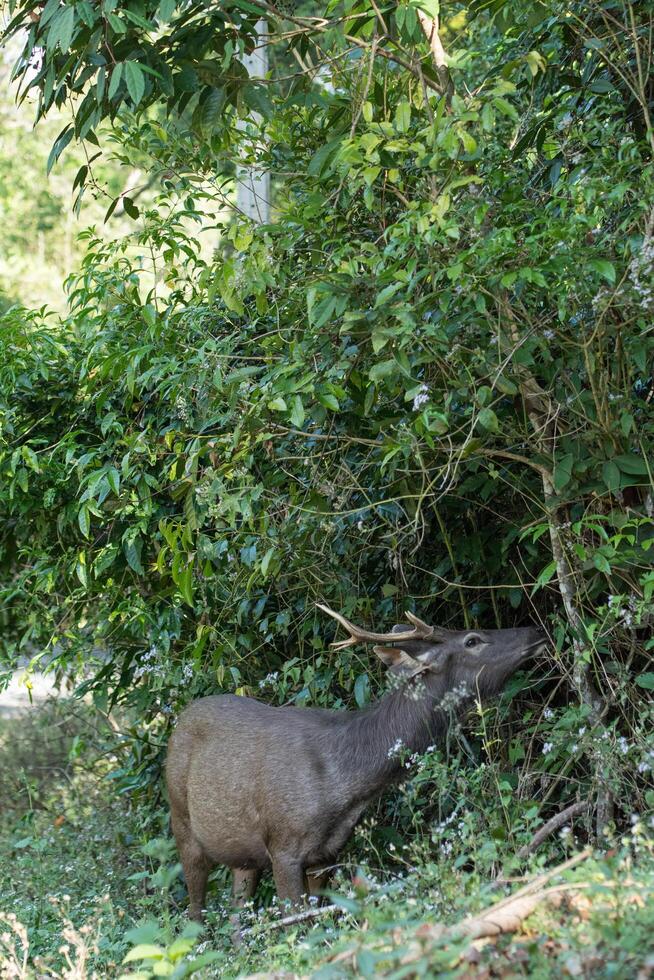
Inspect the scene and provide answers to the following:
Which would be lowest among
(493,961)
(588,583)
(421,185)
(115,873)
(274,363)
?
(115,873)

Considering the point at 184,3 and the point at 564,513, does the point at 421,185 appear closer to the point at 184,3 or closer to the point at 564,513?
the point at 184,3

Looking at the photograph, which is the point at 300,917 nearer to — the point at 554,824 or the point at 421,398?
the point at 554,824

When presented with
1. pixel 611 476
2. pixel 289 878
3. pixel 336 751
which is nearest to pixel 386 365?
pixel 611 476

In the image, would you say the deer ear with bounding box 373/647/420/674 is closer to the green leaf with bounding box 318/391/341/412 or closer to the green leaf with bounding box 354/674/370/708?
the green leaf with bounding box 354/674/370/708

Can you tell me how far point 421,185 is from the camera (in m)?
5.31

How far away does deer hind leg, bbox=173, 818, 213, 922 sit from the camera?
6141 millimetres

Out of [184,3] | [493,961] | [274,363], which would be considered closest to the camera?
[493,961]

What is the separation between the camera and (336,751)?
555 centimetres

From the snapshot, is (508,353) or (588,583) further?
(588,583)

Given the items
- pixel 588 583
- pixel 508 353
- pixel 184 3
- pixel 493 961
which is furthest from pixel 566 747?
pixel 184 3

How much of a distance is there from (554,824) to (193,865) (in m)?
2.05

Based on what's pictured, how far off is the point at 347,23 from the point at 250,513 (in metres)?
2.20

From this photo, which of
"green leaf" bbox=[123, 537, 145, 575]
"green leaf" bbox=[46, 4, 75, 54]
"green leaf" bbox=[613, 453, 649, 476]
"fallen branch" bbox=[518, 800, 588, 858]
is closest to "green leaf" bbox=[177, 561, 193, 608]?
"green leaf" bbox=[123, 537, 145, 575]

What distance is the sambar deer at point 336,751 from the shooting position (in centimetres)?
547
